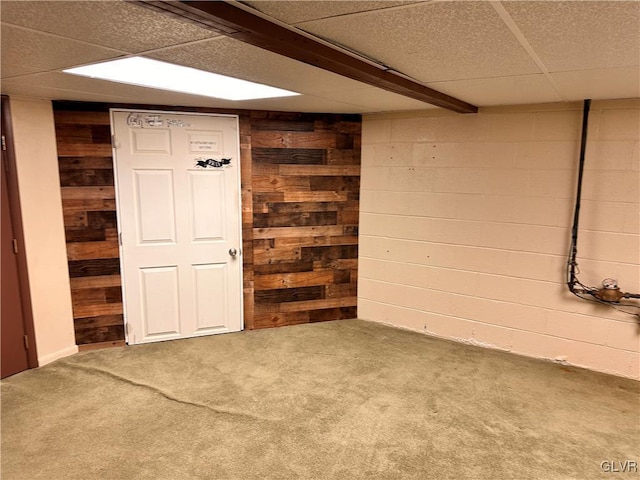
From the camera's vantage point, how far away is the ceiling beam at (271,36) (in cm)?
133

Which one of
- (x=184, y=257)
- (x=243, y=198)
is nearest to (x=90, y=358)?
(x=184, y=257)

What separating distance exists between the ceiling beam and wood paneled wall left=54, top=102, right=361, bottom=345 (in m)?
1.81

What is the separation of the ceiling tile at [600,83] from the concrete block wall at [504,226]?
0.29m

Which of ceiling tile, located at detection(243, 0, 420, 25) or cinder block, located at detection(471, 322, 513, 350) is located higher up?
ceiling tile, located at detection(243, 0, 420, 25)

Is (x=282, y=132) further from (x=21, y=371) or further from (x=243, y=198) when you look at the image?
(x=21, y=371)

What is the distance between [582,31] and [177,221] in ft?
10.9

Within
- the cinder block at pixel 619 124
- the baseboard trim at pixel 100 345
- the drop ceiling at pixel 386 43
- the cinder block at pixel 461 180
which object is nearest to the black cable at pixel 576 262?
the cinder block at pixel 619 124

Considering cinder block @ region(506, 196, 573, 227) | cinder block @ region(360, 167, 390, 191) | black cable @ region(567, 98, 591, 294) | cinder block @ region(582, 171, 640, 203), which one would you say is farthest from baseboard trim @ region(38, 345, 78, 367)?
cinder block @ region(582, 171, 640, 203)

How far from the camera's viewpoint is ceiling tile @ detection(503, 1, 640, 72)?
136cm

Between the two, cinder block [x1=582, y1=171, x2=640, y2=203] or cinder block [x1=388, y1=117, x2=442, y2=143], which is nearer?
cinder block [x1=582, y1=171, x2=640, y2=203]

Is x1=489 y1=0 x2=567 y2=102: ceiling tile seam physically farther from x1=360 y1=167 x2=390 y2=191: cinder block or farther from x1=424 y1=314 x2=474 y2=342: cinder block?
x1=424 y1=314 x2=474 y2=342: cinder block

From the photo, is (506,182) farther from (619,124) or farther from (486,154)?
(619,124)

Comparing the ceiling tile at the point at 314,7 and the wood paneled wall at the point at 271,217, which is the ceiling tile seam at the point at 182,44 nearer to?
the ceiling tile at the point at 314,7

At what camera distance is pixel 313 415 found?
2.79 m
